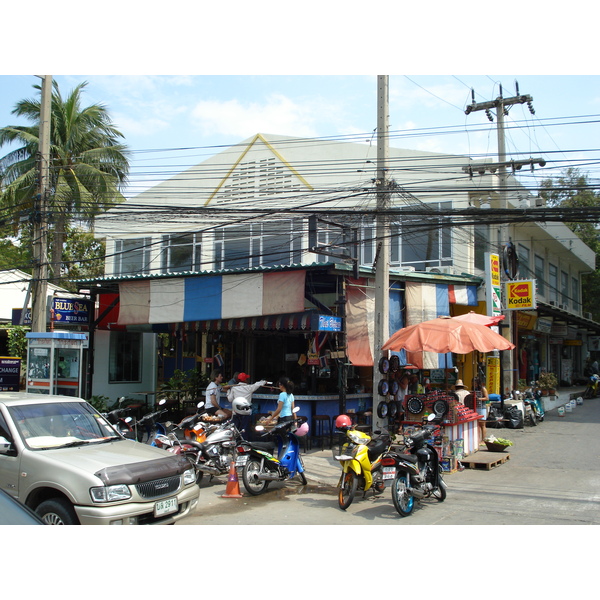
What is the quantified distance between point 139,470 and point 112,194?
18.0 meters

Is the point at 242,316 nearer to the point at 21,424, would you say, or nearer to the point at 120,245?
the point at 21,424

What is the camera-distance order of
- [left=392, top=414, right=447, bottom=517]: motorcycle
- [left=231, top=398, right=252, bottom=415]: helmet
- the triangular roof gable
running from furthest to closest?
the triangular roof gable
[left=231, top=398, right=252, bottom=415]: helmet
[left=392, top=414, right=447, bottom=517]: motorcycle

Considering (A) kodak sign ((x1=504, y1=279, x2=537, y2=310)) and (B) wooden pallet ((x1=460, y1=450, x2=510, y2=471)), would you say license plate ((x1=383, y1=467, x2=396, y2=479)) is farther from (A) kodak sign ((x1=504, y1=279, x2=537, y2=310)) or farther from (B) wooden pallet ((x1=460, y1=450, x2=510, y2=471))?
(A) kodak sign ((x1=504, y1=279, x2=537, y2=310))

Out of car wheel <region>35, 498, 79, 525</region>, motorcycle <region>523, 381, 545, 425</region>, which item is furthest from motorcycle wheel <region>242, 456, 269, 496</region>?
motorcycle <region>523, 381, 545, 425</region>

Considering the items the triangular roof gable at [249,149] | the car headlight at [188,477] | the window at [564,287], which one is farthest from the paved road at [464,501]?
the window at [564,287]

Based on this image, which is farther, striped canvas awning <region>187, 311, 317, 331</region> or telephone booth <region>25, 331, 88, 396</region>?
telephone booth <region>25, 331, 88, 396</region>

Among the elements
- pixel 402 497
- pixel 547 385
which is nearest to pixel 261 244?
pixel 547 385

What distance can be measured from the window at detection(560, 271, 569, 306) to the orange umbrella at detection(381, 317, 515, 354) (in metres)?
22.4

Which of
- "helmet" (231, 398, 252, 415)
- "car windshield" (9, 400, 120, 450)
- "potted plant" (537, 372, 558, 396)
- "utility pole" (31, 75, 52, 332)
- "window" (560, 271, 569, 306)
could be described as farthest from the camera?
"window" (560, 271, 569, 306)

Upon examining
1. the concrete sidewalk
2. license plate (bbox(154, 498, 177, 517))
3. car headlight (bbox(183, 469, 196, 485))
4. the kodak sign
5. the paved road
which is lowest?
the concrete sidewalk

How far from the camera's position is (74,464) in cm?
582

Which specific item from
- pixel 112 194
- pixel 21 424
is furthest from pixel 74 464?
pixel 112 194

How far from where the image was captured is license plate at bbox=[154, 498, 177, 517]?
5964 millimetres

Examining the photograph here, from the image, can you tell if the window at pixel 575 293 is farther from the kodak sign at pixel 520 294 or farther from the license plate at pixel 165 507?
the license plate at pixel 165 507
